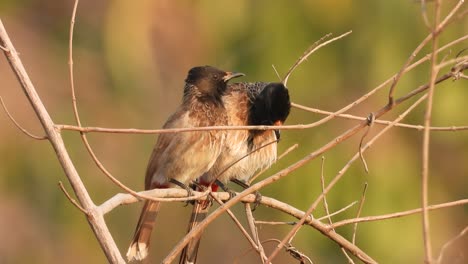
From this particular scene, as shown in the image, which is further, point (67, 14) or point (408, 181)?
point (67, 14)

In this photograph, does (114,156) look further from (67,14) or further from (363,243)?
(363,243)

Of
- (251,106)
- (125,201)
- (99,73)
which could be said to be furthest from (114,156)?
(125,201)

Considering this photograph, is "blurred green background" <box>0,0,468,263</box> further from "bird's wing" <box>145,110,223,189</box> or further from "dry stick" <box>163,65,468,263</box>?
"dry stick" <box>163,65,468,263</box>

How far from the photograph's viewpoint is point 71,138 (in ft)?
28.0

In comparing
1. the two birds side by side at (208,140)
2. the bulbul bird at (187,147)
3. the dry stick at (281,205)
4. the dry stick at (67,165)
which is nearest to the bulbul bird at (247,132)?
the two birds side by side at (208,140)

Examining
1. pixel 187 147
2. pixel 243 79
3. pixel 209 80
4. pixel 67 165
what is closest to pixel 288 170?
pixel 67 165

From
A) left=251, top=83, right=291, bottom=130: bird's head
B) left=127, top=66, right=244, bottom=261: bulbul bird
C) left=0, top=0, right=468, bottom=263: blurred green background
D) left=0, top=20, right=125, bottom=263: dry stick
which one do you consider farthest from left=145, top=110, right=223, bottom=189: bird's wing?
left=0, top=20, right=125, bottom=263: dry stick

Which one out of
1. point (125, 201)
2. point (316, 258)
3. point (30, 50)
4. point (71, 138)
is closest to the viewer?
point (125, 201)

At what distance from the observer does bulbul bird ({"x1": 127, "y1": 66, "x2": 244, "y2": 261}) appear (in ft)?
15.9

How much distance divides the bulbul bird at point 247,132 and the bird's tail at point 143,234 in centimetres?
21

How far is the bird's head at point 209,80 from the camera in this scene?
509 cm

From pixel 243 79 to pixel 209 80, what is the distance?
231 centimetres

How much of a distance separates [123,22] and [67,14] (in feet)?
14.6

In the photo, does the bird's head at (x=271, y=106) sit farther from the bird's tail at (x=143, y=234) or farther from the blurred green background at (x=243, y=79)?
the blurred green background at (x=243, y=79)
